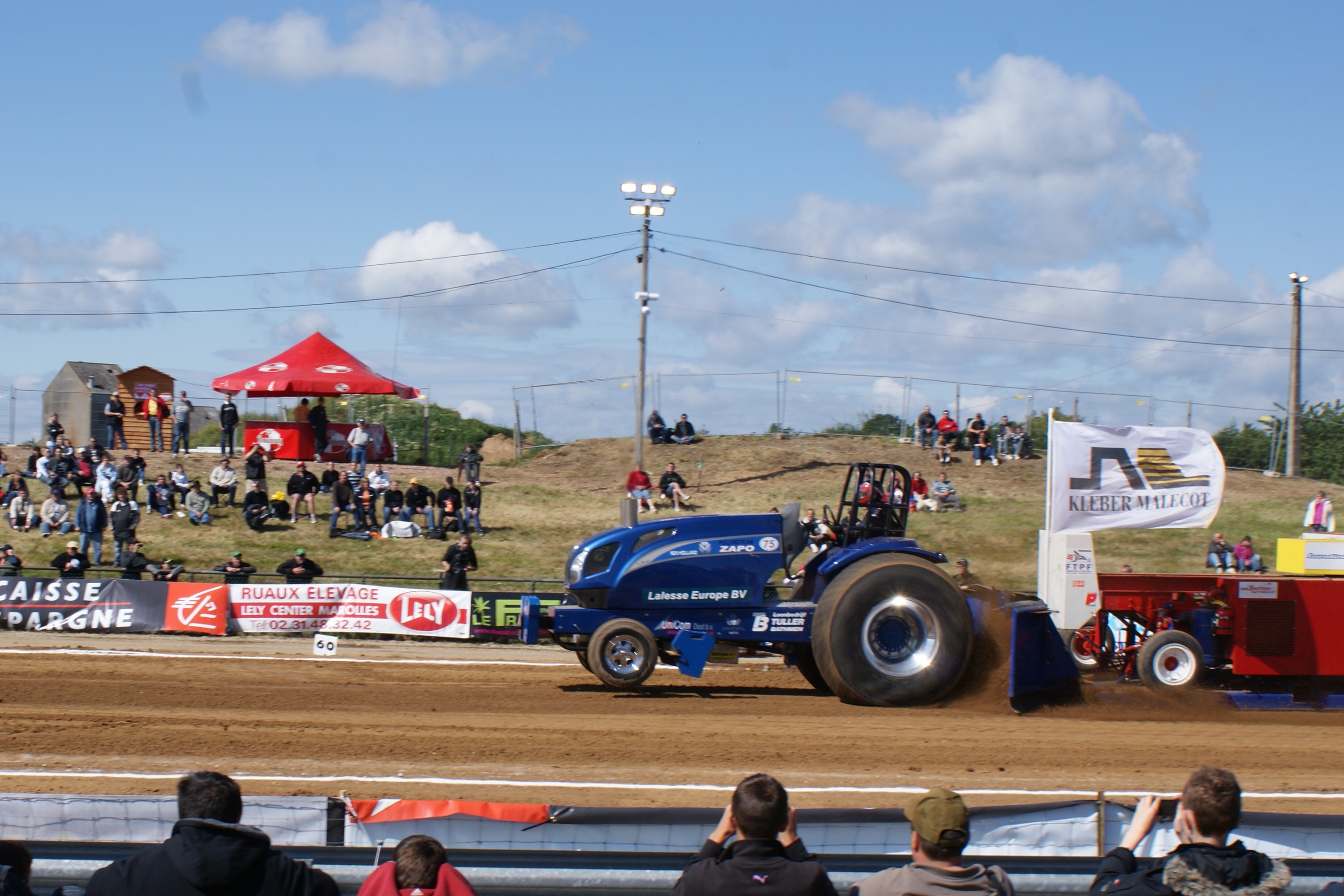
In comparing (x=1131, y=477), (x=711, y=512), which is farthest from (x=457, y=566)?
(x=1131, y=477)

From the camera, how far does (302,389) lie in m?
28.0

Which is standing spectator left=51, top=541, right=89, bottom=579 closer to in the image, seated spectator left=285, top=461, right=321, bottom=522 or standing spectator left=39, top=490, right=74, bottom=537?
standing spectator left=39, top=490, right=74, bottom=537

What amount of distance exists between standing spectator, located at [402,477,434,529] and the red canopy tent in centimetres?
426

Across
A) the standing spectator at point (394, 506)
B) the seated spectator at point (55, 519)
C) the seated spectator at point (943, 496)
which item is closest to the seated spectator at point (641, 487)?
the standing spectator at point (394, 506)

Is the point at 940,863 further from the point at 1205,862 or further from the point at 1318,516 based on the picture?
the point at 1318,516

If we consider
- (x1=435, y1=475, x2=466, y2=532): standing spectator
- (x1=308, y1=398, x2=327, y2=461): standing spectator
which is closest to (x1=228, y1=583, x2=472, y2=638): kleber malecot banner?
(x1=435, y1=475, x2=466, y2=532): standing spectator

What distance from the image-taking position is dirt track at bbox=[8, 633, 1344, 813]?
800 centimetres

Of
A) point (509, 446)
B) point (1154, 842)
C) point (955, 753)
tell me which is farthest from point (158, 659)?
point (509, 446)

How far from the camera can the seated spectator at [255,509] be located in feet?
76.5

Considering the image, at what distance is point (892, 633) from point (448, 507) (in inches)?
583

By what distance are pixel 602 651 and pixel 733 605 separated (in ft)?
4.36

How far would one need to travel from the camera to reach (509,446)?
34.1m

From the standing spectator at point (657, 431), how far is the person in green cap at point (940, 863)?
2839 cm

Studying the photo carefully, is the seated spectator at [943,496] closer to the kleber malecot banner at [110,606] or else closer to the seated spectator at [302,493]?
the seated spectator at [302,493]
